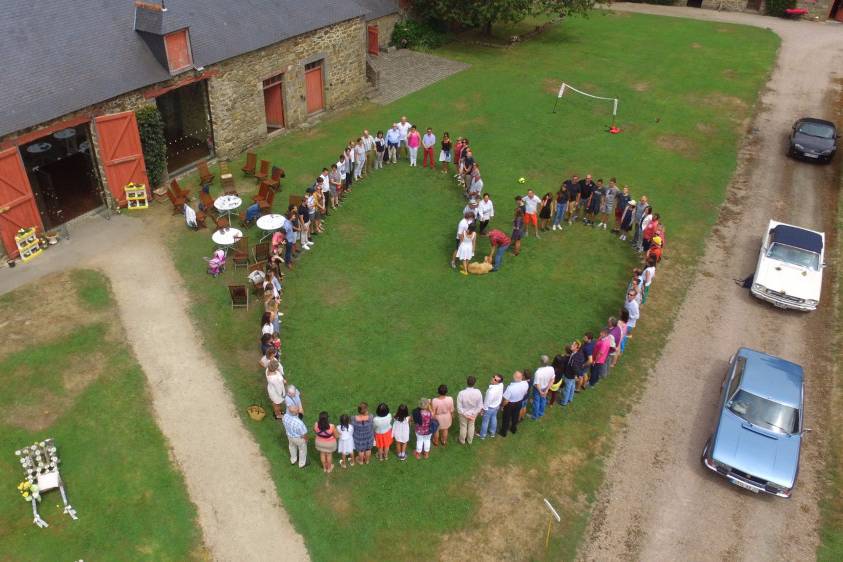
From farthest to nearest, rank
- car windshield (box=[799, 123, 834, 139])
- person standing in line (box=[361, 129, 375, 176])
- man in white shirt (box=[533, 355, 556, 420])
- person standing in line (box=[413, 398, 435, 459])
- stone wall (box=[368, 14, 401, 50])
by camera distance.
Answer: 1. stone wall (box=[368, 14, 401, 50])
2. car windshield (box=[799, 123, 834, 139])
3. person standing in line (box=[361, 129, 375, 176])
4. man in white shirt (box=[533, 355, 556, 420])
5. person standing in line (box=[413, 398, 435, 459])

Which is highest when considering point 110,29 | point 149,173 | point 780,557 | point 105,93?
point 110,29

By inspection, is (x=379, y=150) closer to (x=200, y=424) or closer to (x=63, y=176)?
(x=63, y=176)

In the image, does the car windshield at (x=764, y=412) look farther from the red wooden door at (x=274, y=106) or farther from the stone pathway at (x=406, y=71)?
the stone pathway at (x=406, y=71)

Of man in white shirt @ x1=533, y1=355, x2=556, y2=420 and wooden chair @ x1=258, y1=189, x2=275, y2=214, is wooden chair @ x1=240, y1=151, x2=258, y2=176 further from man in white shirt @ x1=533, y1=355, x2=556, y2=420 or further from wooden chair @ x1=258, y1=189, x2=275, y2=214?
man in white shirt @ x1=533, y1=355, x2=556, y2=420

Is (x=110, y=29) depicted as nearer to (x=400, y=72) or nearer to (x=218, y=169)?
(x=218, y=169)

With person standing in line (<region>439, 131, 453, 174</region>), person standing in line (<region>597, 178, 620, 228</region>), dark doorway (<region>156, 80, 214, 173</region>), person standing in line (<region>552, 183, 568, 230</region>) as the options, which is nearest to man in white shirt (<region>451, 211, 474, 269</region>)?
person standing in line (<region>552, 183, 568, 230</region>)

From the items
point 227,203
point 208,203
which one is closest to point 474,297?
point 227,203

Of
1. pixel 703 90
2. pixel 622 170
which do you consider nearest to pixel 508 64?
pixel 703 90

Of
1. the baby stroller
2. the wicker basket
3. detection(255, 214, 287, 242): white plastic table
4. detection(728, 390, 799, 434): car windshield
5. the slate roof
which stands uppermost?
the slate roof
